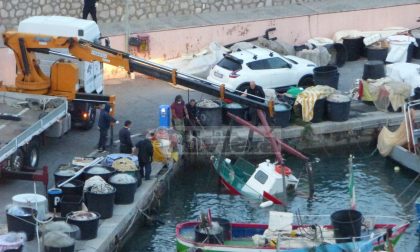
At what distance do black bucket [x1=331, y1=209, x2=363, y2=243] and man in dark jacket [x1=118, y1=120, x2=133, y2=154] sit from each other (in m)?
6.83

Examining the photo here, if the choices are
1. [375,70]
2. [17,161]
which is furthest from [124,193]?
[375,70]

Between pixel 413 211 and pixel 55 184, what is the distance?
343 inches

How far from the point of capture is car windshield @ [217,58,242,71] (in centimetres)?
3702

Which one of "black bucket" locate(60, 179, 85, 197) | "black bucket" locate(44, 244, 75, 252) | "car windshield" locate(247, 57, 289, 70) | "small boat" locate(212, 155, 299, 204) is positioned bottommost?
"small boat" locate(212, 155, 299, 204)

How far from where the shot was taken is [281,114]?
34812 mm

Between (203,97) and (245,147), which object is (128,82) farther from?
(245,147)

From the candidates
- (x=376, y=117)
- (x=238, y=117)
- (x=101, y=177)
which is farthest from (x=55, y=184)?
(x=376, y=117)

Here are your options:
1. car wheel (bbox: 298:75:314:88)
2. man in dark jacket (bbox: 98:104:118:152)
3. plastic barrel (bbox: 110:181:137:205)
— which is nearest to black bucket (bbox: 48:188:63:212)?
plastic barrel (bbox: 110:181:137:205)

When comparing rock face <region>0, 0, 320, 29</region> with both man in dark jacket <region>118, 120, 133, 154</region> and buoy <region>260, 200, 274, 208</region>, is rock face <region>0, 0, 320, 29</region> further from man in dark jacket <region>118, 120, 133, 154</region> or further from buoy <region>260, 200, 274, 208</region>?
buoy <region>260, 200, 274, 208</region>

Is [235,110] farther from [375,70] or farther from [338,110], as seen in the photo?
[375,70]

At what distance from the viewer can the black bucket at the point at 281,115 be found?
114 ft

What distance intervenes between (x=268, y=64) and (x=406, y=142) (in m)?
5.10

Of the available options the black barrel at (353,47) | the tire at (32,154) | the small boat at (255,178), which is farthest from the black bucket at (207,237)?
the black barrel at (353,47)

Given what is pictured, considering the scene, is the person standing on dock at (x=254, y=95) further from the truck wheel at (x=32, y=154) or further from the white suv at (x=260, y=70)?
the truck wheel at (x=32, y=154)
